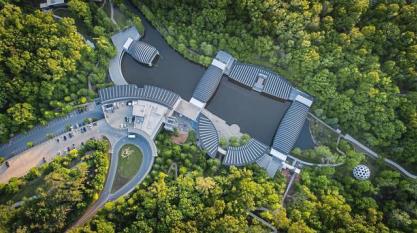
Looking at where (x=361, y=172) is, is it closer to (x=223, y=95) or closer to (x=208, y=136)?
(x=208, y=136)

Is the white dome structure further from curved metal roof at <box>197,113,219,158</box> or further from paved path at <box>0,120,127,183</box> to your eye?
paved path at <box>0,120,127,183</box>

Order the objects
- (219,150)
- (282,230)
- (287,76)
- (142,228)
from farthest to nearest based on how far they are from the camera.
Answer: (287,76) < (219,150) < (282,230) < (142,228)

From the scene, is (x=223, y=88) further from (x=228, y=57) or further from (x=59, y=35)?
(x=59, y=35)

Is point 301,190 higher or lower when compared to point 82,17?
lower

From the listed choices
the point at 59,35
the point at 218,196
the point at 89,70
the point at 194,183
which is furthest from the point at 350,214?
the point at 59,35

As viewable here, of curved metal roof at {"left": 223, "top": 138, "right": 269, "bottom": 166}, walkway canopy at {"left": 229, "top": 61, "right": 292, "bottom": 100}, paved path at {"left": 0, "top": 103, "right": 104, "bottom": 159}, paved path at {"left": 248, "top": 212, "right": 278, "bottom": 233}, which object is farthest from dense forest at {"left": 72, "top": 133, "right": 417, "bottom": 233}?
walkway canopy at {"left": 229, "top": 61, "right": 292, "bottom": 100}

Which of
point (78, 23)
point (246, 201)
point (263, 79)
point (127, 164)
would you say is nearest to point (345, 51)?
point (263, 79)
